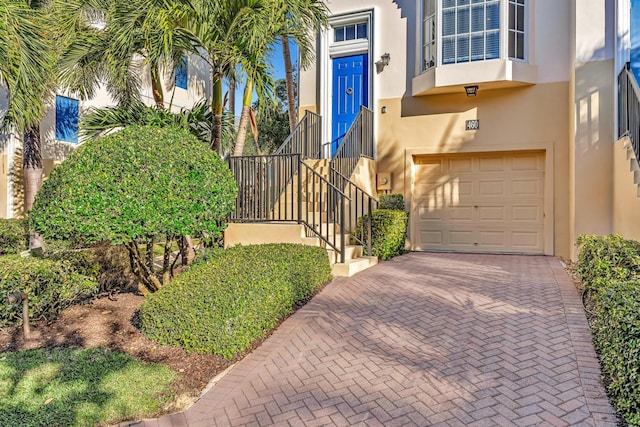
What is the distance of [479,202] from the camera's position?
9.40 m

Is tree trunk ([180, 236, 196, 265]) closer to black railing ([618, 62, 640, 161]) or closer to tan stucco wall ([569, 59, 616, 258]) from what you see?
black railing ([618, 62, 640, 161])

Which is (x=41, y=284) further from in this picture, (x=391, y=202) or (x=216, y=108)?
(x=391, y=202)

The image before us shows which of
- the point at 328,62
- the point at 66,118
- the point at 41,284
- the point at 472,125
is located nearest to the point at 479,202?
the point at 472,125

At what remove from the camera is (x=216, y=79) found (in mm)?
6660

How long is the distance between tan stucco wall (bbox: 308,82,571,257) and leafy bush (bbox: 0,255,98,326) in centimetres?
699

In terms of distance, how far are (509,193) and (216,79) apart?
6.70m

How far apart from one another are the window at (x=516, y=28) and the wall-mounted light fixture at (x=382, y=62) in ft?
8.87

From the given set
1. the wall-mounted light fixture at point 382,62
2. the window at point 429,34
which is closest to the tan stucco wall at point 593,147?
the window at point 429,34

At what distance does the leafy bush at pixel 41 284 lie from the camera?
172 inches

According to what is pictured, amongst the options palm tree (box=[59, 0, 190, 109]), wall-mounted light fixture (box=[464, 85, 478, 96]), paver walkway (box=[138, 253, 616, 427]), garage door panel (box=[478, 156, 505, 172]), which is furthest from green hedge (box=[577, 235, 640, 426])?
palm tree (box=[59, 0, 190, 109])

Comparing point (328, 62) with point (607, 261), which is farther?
point (328, 62)

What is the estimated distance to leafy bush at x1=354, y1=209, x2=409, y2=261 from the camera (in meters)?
7.74

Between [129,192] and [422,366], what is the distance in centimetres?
349

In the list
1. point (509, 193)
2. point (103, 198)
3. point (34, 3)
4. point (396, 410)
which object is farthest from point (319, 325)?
point (34, 3)
